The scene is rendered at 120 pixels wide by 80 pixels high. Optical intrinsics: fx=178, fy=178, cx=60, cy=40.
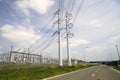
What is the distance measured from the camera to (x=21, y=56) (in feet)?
195

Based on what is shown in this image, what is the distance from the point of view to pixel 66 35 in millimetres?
66375

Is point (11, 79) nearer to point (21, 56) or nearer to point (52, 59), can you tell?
point (21, 56)

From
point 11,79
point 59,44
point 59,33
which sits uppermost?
point 59,33

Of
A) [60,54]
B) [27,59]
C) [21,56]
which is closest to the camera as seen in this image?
[60,54]

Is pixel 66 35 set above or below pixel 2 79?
above

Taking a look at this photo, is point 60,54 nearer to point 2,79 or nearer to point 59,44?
point 59,44

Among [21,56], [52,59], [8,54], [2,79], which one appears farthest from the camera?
[52,59]

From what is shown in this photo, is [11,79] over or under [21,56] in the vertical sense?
under

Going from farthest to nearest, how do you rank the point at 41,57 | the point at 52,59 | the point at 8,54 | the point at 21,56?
the point at 52,59 → the point at 41,57 → the point at 21,56 → the point at 8,54

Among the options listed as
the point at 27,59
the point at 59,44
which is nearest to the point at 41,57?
the point at 27,59

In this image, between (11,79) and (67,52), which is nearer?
(11,79)

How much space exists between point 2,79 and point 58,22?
43.0m

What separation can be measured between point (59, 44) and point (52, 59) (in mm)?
31826

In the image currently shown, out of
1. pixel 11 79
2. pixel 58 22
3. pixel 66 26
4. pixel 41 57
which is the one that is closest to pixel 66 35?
pixel 66 26
